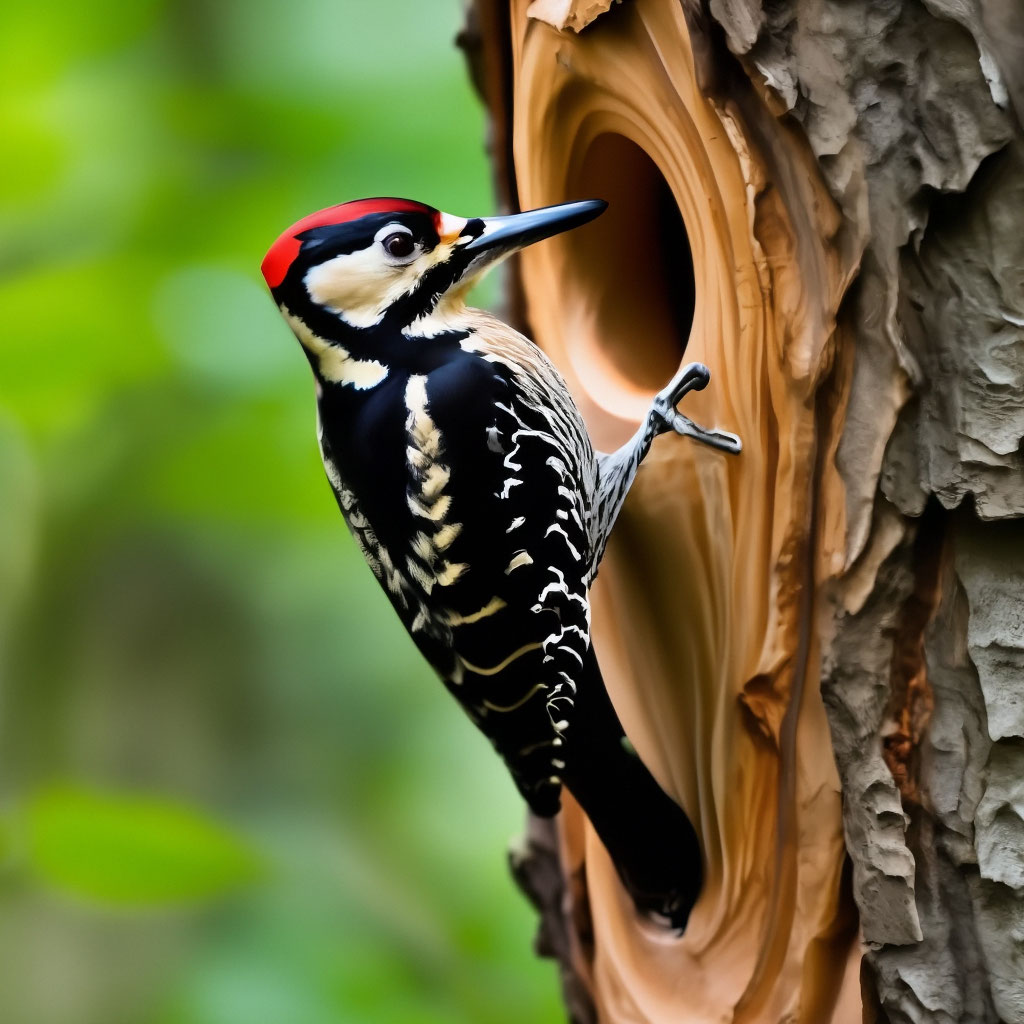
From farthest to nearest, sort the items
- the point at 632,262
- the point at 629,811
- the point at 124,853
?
the point at 124,853
the point at 632,262
the point at 629,811

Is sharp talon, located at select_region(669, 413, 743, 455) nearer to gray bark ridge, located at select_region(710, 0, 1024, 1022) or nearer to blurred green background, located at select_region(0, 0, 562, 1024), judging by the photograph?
gray bark ridge, located at select_region(710, 0, 1024, 1022)

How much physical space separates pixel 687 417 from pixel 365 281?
30cm

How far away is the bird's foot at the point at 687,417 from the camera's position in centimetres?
88

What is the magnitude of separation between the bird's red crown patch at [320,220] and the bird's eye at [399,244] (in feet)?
0.06

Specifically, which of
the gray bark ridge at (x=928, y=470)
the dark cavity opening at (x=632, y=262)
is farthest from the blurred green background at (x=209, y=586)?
the gray bark ridge at (x=928, y=470)

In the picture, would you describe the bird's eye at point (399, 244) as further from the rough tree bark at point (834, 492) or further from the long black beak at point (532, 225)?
the rough tree bark at point (834, 492)

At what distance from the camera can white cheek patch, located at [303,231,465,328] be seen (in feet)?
2.80

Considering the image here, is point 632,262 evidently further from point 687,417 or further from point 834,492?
point 834,492

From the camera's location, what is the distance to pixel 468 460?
81cm

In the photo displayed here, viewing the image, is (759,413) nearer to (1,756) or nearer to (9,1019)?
(1,756)

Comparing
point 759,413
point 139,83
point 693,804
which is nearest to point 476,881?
point 693,804

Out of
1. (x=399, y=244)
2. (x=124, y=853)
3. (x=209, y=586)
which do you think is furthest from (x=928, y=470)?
(x=209, y=586)

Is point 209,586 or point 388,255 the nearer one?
point 388,255

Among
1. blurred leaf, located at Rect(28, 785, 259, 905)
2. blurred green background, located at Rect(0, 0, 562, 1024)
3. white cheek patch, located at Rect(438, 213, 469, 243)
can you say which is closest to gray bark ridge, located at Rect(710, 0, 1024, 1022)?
white cheek patch, located at Rect(438, 213, 469, 243)
